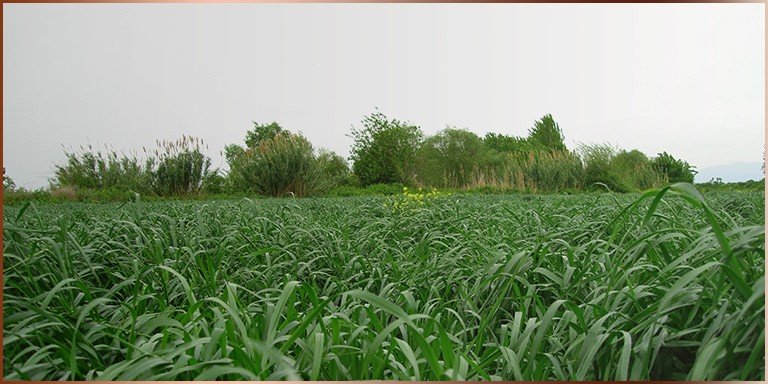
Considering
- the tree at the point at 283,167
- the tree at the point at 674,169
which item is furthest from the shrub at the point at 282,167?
the tree at the point at 674,169

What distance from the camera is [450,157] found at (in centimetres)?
357

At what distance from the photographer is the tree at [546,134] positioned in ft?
9.80

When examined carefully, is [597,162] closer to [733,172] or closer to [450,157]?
[450,157]

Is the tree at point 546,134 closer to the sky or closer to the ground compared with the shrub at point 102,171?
closer to the sky

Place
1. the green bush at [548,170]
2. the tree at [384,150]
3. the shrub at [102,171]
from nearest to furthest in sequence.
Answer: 1. the shrub at [102,171]
2. the tree at [384,150]
3. the green bush at [548,170]

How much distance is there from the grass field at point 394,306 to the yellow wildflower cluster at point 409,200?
2.50 ft

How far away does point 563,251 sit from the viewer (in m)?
1.95

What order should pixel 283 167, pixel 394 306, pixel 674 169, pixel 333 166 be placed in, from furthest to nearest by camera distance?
pixel 283 167
pixel 333 166
pixel 674 169
pixel 394 306

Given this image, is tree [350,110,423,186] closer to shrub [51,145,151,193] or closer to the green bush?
the green bush

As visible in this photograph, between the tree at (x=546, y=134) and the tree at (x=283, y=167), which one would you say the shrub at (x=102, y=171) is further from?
the tree at (x=546, y=134)

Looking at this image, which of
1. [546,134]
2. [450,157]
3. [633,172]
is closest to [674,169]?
[633,172]

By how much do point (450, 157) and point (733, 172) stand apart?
1.67 meters

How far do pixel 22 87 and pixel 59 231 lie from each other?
2.79 ft

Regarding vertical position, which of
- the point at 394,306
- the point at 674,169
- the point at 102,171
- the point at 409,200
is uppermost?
the point at 102,171
